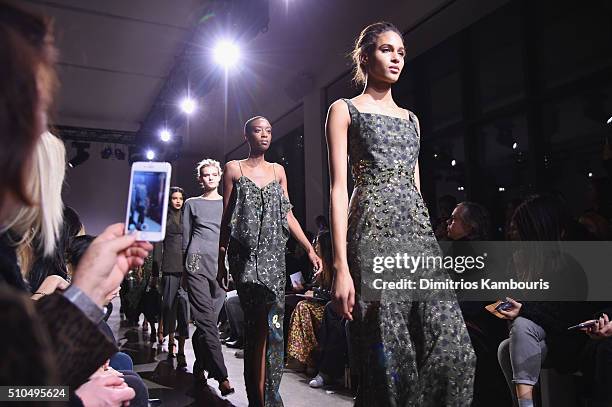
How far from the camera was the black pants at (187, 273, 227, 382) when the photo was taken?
338cm

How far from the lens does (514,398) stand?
2.13 metres

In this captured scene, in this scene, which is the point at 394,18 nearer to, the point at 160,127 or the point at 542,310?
the point at 542,310

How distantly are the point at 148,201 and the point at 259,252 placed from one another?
5.58 ft

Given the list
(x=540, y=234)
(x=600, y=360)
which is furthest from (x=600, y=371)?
(x=540, y=234)

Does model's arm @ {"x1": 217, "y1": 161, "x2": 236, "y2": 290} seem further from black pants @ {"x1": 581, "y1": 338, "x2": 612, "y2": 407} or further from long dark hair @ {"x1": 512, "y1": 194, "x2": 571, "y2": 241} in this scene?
black pants @ {"x1": 581, "y1": 338, "x2": 612, "y2": 407}

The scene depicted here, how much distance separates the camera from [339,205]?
1558 millimetres

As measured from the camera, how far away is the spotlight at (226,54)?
6.41m

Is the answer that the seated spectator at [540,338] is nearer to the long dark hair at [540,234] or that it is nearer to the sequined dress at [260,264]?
the long dark hair at [540,234]

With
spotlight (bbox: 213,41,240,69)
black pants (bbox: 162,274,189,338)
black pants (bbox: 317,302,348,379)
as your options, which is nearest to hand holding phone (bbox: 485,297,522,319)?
black pants (bbox: 317,302,348,379)

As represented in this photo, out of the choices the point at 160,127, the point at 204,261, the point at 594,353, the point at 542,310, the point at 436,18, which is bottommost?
the point at 594,353

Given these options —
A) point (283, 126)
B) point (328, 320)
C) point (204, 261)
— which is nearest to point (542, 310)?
point (328, 320)

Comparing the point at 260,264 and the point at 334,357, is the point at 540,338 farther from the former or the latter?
the point at 334,357

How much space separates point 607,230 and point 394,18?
3.85 metres

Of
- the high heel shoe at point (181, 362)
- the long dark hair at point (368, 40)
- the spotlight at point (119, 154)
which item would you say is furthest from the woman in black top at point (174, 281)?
the spotlight at point (119, 154)
